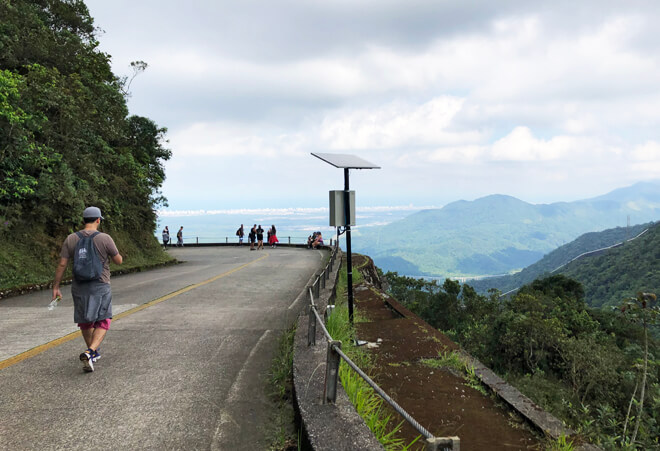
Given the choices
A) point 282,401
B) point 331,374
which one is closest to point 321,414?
point 331,374

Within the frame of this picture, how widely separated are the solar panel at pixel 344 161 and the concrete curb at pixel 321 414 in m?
Answer: 3.58

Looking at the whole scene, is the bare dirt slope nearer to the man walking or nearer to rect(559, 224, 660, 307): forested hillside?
the man walking

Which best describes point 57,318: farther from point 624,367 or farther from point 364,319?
point 624,367

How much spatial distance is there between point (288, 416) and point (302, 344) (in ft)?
4.59

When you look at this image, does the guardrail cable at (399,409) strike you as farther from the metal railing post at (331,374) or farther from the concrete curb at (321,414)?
the concrete curb at (321,414)

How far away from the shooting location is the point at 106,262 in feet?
16.6

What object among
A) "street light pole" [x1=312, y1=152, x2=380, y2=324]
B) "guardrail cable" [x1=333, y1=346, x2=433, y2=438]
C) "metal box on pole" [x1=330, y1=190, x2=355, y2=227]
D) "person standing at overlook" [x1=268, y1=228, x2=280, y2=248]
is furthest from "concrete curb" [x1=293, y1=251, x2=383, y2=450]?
"person standing at overlook" [x1=268, y1=228, x2=280, y2=248]

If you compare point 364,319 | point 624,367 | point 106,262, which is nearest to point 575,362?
point 624,367

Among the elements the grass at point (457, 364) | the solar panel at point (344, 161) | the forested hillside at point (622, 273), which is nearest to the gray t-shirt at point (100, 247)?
the solar panel at point (344, 161)

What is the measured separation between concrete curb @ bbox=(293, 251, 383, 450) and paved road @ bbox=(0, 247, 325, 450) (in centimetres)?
44

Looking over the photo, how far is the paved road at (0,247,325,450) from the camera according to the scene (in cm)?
345

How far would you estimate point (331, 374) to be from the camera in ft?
11.4

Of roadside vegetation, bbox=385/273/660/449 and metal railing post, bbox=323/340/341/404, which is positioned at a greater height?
metal railing post, bbox=323/340/341/404

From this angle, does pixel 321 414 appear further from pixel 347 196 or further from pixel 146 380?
pixel 347 196
